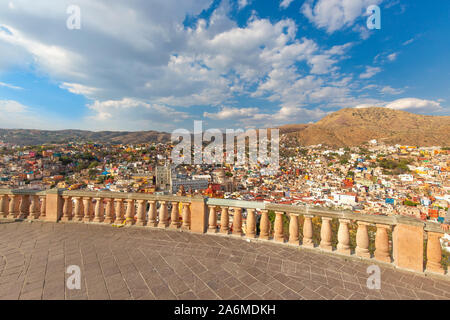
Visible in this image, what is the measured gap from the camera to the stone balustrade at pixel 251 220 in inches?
120

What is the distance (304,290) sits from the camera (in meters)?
2.53

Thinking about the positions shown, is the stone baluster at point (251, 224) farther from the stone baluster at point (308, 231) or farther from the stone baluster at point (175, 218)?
the stone baluster at point (175, 218)

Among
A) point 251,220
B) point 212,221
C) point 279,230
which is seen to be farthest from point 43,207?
point 279,230

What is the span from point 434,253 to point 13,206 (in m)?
9.23

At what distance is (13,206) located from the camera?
16.6 feet

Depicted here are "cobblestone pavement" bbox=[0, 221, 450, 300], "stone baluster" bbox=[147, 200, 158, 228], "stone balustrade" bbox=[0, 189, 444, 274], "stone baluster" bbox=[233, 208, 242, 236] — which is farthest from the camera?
"stone baluster" bbox=[147, 200, 158, 228]

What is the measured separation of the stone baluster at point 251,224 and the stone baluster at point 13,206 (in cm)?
623

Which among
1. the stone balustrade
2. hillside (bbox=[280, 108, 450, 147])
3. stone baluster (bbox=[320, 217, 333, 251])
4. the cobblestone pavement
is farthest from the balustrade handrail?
hillside (bbox=[280, 108, 450, 147])

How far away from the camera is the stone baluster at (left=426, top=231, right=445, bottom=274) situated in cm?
289

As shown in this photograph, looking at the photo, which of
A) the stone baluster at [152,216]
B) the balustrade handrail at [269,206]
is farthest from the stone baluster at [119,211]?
the stone baluster at [152,216]

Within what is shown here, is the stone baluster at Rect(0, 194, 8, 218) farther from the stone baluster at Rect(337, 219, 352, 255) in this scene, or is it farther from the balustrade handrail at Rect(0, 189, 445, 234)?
the stone baluster at Rect(337, 219, 352, 255)

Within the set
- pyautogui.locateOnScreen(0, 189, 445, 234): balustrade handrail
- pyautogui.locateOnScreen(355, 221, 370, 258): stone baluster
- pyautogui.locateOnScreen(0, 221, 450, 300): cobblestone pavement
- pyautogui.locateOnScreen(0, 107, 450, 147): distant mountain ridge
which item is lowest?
pyautogui.locateOnScreen(0, 221, 450, 300): cobblestone pavement

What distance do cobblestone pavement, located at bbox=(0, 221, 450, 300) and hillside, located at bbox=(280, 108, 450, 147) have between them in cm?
9936
